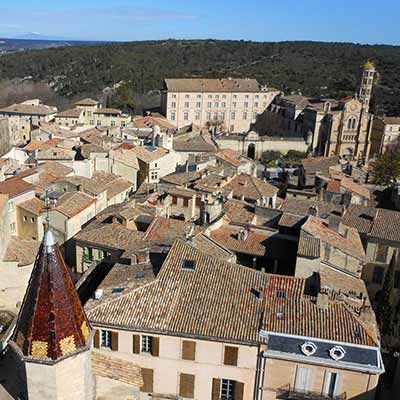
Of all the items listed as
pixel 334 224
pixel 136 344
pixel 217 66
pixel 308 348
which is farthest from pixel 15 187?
pixel 217 66

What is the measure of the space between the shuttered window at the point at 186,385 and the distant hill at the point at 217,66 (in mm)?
99375

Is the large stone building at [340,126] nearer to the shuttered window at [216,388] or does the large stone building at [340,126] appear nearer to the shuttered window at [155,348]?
the shuttered window at [216,388]

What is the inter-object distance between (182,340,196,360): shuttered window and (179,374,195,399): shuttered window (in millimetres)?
985

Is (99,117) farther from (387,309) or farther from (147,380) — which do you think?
(147,380)

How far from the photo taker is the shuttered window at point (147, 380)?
22016mm

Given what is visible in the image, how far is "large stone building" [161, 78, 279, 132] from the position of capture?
4058 inches

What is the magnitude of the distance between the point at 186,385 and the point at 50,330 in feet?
30.0

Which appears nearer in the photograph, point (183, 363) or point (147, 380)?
point (183, 363)

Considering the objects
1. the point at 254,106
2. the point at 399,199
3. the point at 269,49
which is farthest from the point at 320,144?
the point at 269,49

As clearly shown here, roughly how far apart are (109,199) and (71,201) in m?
6.00

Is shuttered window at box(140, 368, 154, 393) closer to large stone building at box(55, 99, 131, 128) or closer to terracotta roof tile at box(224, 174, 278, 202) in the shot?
terracotta roof tile at box(224, 174, 278, 202)

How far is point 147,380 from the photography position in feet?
72.6

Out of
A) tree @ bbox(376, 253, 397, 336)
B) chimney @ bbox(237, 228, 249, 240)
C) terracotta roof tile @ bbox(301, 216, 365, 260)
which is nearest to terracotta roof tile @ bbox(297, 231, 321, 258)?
terracotta roof tile @ bbox(301, 216, 365, 260)

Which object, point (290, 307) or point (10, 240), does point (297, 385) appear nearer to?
point (290, 307)
